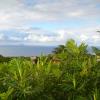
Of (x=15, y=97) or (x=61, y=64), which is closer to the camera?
(x=15, y=97)

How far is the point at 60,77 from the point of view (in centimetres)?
416

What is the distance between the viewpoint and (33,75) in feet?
13.1

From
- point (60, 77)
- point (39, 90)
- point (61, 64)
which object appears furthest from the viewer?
point (61, 64)

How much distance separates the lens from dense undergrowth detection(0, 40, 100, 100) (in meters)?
3.87

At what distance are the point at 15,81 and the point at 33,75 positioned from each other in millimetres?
203

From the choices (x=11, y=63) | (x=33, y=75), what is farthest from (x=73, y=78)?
(x=11, y=63)

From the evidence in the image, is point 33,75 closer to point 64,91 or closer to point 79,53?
point 64,91

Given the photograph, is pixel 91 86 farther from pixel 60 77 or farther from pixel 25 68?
pixel 25 68

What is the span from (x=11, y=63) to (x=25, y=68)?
30 cm

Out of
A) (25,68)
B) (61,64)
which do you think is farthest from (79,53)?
(25,68)

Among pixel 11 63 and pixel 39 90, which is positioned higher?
pixel 11 63

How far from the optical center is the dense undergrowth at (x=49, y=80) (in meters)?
3.87

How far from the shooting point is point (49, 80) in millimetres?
4066

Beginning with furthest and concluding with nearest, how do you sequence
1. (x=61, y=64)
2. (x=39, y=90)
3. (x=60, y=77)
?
(x=61, y=64) < (x=60, y=77) < (x=39, y=90)
